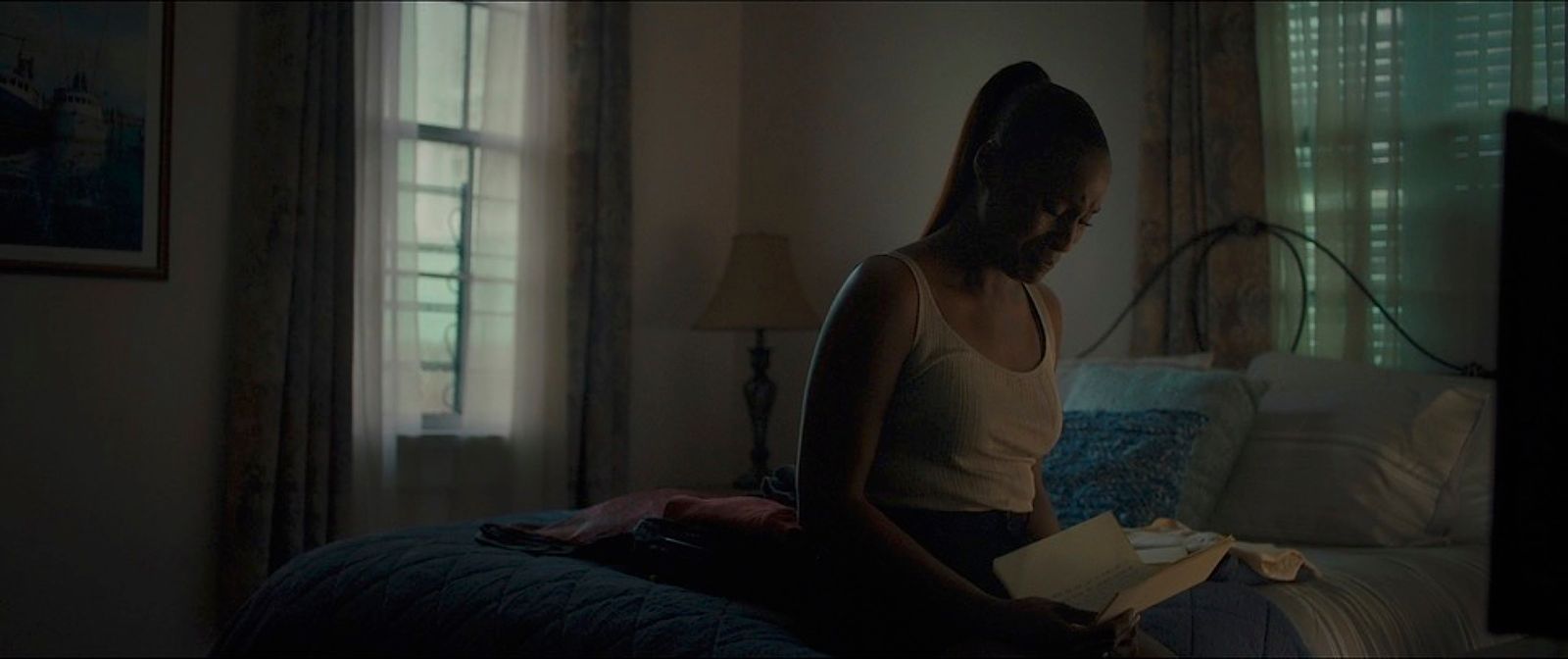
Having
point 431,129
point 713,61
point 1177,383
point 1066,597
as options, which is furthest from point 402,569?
point 713,61

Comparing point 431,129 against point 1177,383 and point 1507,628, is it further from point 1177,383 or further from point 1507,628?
point 1507,628

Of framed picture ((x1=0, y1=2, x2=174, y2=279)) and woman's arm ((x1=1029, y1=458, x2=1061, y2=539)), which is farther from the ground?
framed picture ((x1=0, y1=2, x2=174, y2=279))

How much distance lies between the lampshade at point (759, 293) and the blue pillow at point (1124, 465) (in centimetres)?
177

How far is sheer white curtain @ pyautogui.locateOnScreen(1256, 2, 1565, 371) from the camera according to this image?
3344 millimetres

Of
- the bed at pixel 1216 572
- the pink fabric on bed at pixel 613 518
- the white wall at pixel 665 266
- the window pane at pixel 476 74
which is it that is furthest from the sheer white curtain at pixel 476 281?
Result: the pink fabric on bed at pixel 613 518

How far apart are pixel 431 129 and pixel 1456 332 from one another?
2.88 m

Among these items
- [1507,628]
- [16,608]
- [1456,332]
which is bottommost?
[16,608]

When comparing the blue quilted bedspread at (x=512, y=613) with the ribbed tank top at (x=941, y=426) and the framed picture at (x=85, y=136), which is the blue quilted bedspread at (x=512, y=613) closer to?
the ribbed tank top at (x=941, y=426)

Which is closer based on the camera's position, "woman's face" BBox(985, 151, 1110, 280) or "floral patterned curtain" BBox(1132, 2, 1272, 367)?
"woman's face" BBox(985, 151, 1110, 280)

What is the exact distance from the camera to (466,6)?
445 centimetres

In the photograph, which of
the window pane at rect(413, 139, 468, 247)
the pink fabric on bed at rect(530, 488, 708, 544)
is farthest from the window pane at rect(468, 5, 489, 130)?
the pink fabric on bed at rect(530, 488, 708, 544)

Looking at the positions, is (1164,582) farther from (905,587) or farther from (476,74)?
(476,74)

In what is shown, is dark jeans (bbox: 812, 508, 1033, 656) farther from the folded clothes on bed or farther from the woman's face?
the folded clothes on bed

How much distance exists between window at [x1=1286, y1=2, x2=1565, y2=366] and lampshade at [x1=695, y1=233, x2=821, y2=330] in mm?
1669
